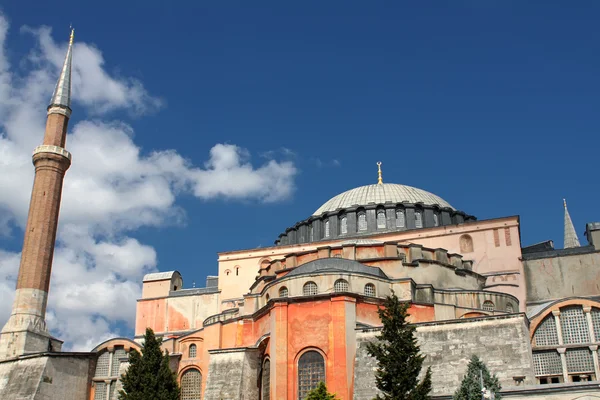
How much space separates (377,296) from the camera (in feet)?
77.9

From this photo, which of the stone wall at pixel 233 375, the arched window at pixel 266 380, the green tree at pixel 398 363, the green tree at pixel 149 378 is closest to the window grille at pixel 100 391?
the stone wall at pixel 233 375

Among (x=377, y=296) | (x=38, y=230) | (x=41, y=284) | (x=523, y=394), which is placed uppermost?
(x=38, y=230)

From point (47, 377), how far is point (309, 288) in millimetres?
10305

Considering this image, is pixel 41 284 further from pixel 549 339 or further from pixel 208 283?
pixel 549 339

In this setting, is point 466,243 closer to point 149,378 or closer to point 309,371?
point 309,371

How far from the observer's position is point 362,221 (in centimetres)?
3444

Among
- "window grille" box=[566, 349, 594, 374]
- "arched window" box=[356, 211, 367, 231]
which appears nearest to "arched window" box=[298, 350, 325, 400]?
"window grille" box=[566, 349, 594, 374]

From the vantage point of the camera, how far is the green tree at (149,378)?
21.0 metres

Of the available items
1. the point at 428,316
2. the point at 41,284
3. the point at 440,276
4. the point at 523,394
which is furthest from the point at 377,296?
the point at 41,284

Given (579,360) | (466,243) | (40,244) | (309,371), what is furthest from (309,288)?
(40,244)

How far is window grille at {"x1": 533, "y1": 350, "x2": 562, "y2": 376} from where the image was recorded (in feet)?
71.8

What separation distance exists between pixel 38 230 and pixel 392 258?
1495cm

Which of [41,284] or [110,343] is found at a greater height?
[41,284]

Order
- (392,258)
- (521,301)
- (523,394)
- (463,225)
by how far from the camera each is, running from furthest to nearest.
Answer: (463,225), (521,301), (392,258), (523,394)
